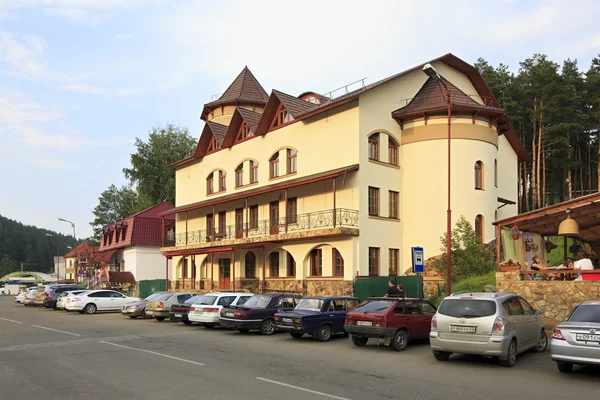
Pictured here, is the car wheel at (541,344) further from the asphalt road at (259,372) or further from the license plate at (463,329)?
the license plate at (463,329)

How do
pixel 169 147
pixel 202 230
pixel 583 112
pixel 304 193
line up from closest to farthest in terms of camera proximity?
1. pixel 304 193
2. pixel 202 230
3. pixel 583 112
4. pixel 169 147

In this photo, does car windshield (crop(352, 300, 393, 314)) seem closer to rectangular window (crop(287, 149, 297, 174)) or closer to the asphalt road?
the asphalt road

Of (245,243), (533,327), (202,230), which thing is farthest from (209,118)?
(533,327)

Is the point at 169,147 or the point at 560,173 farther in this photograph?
the point at 169,147

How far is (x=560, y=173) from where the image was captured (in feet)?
169

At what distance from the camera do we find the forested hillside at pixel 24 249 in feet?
539

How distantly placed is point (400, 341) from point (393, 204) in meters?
16.8

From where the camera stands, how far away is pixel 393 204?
102 ft

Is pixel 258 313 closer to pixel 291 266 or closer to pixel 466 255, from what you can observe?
pixel 466 255

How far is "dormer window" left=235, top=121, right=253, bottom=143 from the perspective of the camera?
37.9 m

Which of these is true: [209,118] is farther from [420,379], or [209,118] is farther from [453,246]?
[420,379]

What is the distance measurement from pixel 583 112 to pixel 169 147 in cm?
4185

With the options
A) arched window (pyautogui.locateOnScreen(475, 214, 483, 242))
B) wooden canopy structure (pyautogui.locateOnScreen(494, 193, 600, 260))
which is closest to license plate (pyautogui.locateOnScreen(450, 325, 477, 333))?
wooden canopy structure (pyautogui.locateOnScreen(494, 193, 600, 260))

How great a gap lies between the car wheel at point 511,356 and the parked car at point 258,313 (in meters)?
8.09
